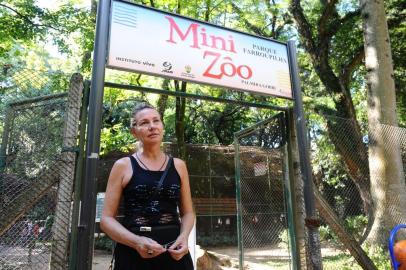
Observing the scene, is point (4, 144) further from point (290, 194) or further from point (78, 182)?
point (290, 194)

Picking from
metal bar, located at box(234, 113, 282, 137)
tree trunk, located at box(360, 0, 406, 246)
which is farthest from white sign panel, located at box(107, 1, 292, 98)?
tree trunk, located at box(360, 0, 406, 246)

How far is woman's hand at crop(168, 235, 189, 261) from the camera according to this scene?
1865mm

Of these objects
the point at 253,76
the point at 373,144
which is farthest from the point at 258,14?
the point at 253,76

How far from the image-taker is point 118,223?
1.93m

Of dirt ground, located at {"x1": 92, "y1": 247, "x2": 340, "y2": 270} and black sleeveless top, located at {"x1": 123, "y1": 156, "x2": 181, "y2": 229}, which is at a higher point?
black sleeveless top, located at {"x1": 123, "y1": 156, "x2": 181, "y2": 229}

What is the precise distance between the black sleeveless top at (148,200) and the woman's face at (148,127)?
0.20 metres

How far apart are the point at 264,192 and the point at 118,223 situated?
5.50 metres

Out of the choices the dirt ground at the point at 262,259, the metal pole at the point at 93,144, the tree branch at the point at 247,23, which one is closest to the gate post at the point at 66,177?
the metal pole at the point at 93,144

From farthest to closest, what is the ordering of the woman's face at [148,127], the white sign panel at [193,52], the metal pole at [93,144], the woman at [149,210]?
the white sign panel at [193,52]
the metal pole at [93,144]
the woman's face at [148,127]
the woman at [149,210]

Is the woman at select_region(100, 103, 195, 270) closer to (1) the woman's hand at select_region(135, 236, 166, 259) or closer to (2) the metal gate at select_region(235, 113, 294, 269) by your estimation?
(1) the woman's hand at select_region(135, 236, 166, 259)

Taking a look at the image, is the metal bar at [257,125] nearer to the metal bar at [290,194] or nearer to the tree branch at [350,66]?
the metal bar at [290,194]

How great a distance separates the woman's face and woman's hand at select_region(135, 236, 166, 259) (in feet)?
2.03

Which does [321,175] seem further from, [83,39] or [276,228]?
[83,39]

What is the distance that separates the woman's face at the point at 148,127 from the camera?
2.20 metres
